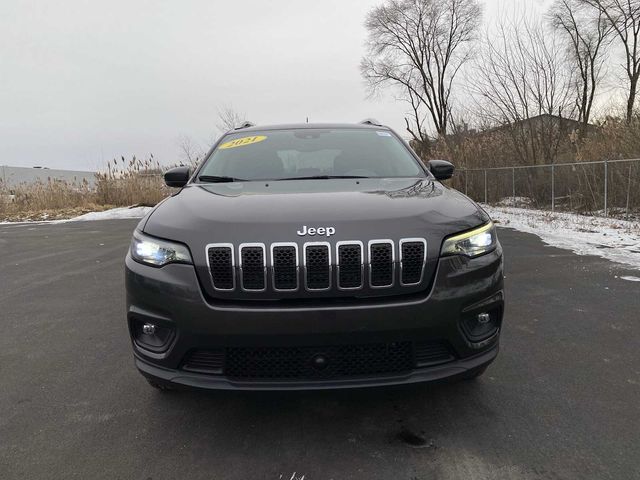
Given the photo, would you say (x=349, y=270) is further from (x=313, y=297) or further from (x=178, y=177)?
(x=178, y=177)

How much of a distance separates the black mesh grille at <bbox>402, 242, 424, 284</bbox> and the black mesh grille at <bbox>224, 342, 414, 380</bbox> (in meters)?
0.30

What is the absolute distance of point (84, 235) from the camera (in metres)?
10.8

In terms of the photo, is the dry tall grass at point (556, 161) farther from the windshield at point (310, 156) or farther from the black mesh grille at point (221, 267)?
the black mesh grille at point (221, 267)

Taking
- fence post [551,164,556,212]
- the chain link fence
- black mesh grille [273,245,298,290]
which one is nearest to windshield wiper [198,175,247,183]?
black mesh grille [273,245,298,290]

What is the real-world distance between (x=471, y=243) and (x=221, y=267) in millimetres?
1207

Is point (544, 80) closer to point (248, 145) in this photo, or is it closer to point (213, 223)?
point (248, 145)

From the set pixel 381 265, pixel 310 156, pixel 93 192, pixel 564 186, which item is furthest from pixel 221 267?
pixel 93 192

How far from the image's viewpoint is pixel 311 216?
222 cm

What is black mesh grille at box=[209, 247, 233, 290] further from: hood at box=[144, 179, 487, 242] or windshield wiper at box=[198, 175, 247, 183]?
A: windshield wiper at box=[198, 175, 247, 183]

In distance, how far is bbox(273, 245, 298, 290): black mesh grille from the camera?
2.07 meters

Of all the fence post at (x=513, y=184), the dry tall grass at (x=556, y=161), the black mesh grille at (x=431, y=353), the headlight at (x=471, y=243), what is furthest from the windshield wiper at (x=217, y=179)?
the fence post at (x=513, y=184)

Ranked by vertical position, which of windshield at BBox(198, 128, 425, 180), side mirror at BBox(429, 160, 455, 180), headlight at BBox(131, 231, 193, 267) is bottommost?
headlight at BBox(131, 231, 193, 267)

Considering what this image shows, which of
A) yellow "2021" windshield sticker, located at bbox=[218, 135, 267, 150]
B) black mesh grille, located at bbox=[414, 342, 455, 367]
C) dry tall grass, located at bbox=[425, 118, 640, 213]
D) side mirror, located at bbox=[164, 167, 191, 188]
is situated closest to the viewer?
black mesh grille, located at bbox=[414, 342, 455, 367]

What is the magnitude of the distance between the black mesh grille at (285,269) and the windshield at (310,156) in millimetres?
1232
